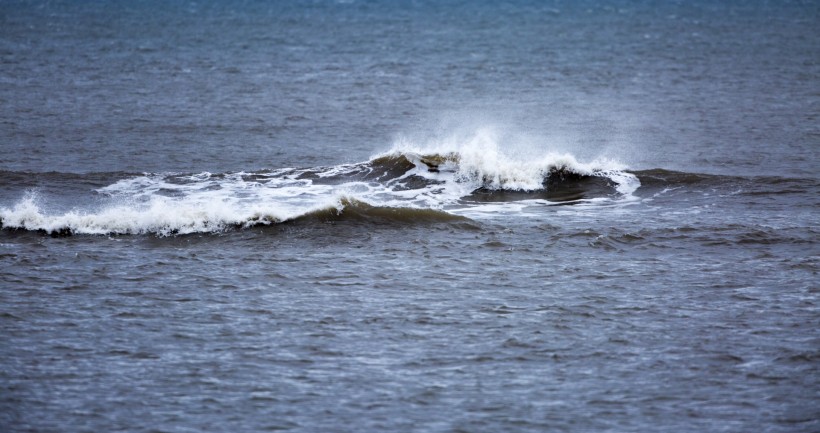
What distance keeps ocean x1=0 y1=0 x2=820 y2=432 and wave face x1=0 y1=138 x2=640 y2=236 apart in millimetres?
75

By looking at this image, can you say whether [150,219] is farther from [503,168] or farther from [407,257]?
[503,168]

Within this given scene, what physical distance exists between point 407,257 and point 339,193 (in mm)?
3508

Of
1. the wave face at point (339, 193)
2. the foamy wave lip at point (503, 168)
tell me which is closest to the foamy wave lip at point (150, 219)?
the wave face at point (339, 193)

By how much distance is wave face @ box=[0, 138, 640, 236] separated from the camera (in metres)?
18.3

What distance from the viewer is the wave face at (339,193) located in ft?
60.2

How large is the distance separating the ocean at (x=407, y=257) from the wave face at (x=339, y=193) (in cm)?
8

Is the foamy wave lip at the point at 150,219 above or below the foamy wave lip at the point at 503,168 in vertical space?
below

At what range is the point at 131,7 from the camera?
86.7 m

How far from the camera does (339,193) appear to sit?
1973 centimetres

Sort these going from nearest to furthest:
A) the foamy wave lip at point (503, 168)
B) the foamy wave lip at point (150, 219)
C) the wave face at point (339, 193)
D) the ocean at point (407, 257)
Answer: the ocean at point (407, 257) → the foamy wave lip at point (150, 219) → the wave face at point (339, 193) → the foamy wave lip at point (503, 168)

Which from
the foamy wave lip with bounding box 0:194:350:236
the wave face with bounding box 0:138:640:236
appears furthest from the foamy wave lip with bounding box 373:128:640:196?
the foamy wave lip with bounding box 0:194:350:236

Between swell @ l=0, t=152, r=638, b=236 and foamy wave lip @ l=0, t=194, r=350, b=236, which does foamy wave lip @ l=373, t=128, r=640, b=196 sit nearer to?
swell @ l=0, t=152, r=638, b=236

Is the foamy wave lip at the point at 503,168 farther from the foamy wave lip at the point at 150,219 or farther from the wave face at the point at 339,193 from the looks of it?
the foamy wave lip at the point at 150,219

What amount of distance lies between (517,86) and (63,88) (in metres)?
17.4
